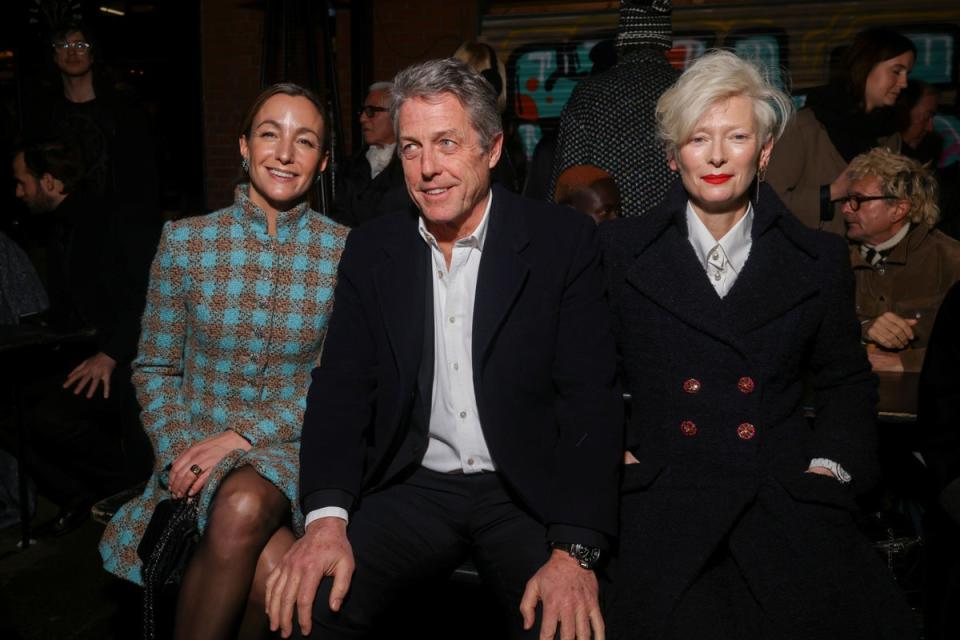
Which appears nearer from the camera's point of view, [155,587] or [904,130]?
[155,587]

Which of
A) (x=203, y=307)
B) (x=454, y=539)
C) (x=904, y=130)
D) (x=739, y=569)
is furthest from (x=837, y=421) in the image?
(x=904, y=130)

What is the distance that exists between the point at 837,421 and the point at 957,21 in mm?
6224

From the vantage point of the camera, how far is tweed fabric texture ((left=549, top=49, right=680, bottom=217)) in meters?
3.61

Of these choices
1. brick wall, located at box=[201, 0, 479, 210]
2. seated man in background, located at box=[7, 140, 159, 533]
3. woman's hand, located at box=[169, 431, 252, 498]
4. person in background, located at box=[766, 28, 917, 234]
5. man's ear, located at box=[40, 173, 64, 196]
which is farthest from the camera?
brick wall, located at box=[201, 0, 479, 210]

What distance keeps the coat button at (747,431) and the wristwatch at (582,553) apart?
0.51 m

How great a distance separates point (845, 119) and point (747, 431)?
262cm

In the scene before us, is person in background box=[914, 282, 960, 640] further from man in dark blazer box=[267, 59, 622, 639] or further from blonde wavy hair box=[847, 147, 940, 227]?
blonde wavy hair box=[847, 147, 940, 227]

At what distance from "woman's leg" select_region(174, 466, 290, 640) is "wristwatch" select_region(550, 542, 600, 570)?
87 cm

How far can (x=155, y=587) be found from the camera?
2627 millimetres

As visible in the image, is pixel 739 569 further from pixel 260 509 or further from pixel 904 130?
pixel 904 130

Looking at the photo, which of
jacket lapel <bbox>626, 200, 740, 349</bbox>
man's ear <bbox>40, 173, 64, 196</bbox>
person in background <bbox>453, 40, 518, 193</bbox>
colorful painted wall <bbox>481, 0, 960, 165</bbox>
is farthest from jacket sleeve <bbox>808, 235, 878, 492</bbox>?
colorful painted wall <bbox>481, 0, 960, 165</bbox>

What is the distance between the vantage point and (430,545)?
8.51ft

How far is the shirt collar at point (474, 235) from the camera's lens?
271 cm

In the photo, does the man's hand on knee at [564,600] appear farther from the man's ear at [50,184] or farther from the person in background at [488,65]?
the man's ear at [50,184]
